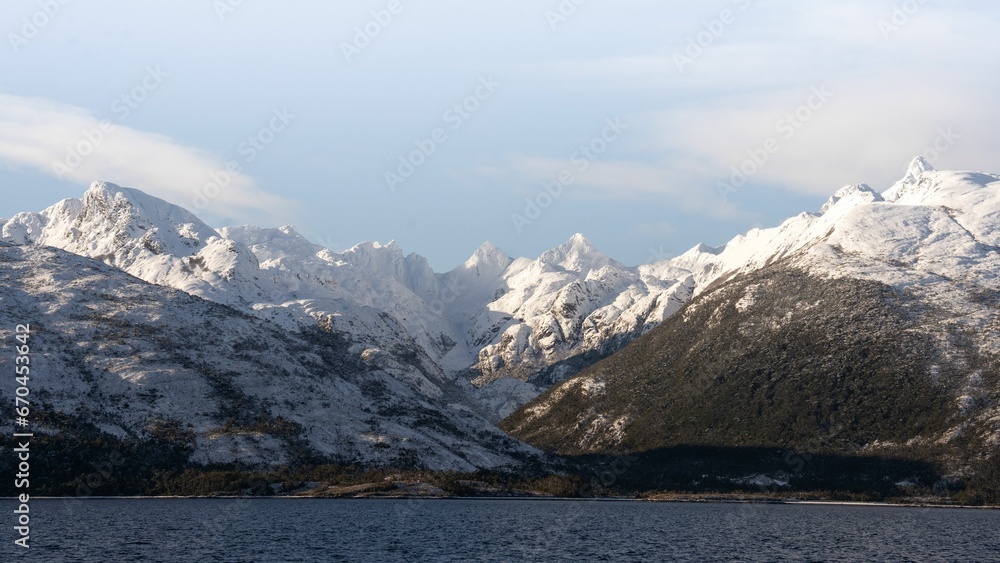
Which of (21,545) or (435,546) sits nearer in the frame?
(21,545)

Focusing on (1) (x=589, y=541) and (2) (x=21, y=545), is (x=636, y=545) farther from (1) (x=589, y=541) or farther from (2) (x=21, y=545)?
(2) (x=21, y=545)

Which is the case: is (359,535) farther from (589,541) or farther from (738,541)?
(738,541)

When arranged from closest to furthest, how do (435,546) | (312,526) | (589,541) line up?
1. (435,546)
2. (589,541)
3. (312,526)

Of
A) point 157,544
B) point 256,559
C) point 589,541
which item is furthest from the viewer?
point 589,541

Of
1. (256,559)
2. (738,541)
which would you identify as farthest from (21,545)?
(738,541)

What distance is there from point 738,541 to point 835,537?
19844mm

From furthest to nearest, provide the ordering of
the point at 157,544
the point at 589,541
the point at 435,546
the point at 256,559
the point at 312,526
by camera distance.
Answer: the point at 312,526 < the point at 589,541 < the point at 435,546 < the point at 157,544 < the point at 256,559

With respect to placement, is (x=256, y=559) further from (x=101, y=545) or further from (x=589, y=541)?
(x=589, y=541)

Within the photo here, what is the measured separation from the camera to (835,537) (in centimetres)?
18638

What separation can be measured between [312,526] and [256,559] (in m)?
44.7

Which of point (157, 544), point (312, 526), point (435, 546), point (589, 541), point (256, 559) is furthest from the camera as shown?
point (312, 526)

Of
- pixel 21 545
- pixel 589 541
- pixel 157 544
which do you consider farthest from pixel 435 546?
pixel 21 545

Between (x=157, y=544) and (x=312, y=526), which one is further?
(x=312, y=526)

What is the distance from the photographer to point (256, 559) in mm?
141500
